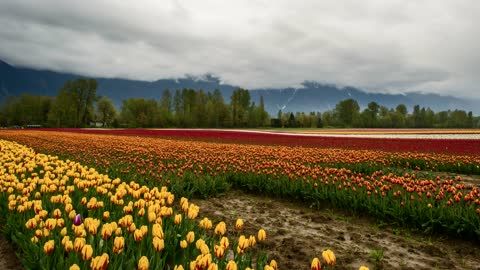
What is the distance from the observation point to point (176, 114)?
96.0m

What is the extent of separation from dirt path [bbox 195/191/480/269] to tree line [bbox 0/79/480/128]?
78206 millimetres

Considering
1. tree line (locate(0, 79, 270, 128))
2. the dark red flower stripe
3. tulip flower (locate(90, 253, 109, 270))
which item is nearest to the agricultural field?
tulip flower (locate(90, 253, 109, 270))

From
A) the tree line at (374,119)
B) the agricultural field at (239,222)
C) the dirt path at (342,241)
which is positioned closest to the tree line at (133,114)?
the tree line at (374,119)

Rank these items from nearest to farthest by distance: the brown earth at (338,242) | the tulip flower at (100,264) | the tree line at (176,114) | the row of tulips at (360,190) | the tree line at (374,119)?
the tulip flower at (100,264) < the brown earth at (338,242) < the row of tulips at (360,190) < the tree line at (176,114) < the tree line at (374,119)

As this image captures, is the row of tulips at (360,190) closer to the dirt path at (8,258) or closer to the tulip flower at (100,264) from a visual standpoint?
the dirt path at (8,258)

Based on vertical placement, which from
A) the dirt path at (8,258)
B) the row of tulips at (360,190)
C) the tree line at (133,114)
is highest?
the tree line at (133,114)

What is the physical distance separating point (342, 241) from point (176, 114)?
3679 inches

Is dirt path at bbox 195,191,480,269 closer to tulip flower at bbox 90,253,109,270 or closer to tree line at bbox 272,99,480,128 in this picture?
tulip flower at bbox 90,253,109,270

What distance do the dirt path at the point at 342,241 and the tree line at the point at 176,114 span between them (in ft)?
257

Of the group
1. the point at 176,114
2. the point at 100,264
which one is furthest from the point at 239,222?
the point at 176,114

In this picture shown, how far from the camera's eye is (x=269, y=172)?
8.86 metres

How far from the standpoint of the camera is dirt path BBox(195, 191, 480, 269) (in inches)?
176

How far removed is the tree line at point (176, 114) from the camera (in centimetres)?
7669

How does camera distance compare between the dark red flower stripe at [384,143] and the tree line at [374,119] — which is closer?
the dark red flower stripe at [384,143]
